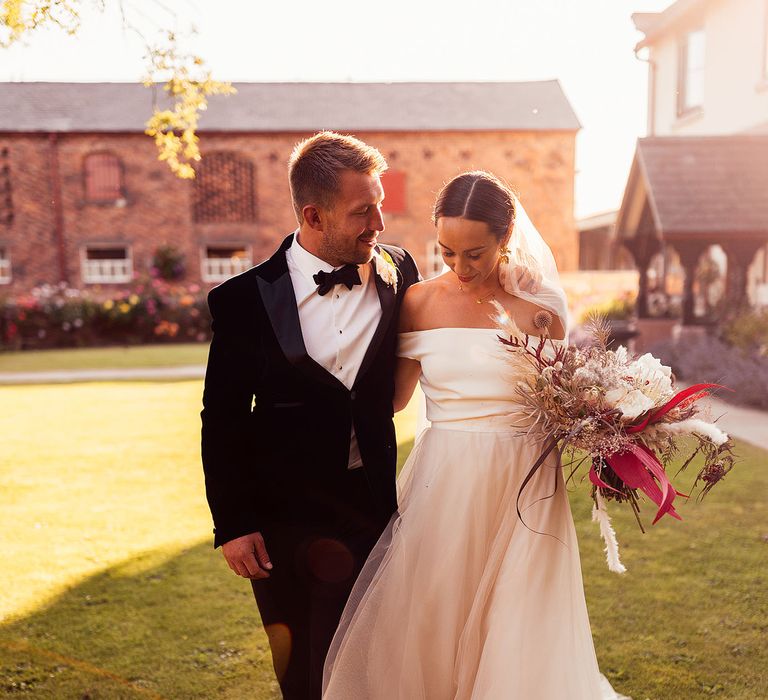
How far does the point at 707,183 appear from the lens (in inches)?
497

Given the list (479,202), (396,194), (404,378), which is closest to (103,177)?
(396,194)

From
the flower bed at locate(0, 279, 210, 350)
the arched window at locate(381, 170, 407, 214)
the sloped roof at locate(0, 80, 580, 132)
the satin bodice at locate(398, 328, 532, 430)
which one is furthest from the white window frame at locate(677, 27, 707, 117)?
the satin bodice at locate(398, 328, 532, 430)

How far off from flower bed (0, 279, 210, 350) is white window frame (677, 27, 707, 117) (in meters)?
14.5

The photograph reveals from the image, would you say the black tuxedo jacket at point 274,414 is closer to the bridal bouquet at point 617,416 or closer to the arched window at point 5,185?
the bridal bouquet at point 617,416

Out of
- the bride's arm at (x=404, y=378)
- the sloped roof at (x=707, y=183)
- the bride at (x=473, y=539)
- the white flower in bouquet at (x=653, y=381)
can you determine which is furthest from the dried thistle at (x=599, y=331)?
the sloped roof at (x=707, y=183)

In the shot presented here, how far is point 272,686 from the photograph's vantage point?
11.6ft

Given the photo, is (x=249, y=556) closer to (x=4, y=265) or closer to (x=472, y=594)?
(x=472, y=594)

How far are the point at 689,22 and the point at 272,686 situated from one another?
18503mm

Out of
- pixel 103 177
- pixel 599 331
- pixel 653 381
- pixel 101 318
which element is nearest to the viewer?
pixel 653 381

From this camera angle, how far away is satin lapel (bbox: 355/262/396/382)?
104 inches

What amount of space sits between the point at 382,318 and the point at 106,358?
1692 centimetres

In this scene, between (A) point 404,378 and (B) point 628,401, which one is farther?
(A) point 404,378

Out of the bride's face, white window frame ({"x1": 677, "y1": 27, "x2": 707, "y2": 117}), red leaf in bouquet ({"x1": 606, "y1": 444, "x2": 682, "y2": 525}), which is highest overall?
white window frame ({"x1": 677, "y1": 27, "x2": 707, "y2": 117})

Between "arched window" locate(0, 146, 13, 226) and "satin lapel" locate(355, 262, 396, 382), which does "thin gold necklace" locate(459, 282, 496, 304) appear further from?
"arched window" locate(0, 146, 13, 226)
